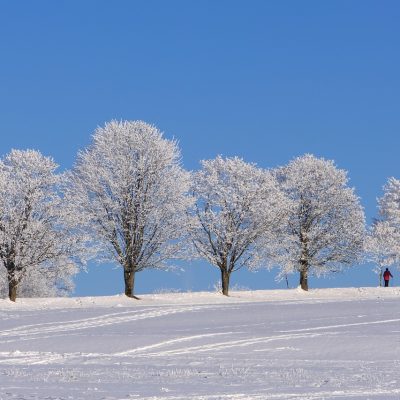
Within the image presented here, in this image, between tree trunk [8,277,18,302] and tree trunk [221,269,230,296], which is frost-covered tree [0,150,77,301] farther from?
tree trunk [221,269,230,296]

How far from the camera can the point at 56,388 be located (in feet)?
47.0

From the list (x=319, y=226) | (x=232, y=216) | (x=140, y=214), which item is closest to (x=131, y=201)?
(x=140, y=214)

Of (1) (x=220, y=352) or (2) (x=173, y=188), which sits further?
(2) (x=173, y=188)

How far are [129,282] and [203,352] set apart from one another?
89.5 feet

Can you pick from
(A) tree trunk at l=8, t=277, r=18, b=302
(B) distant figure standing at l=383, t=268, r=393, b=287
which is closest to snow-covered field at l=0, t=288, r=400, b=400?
(A) tree trunk at l=8, t=277, r=18, b=302

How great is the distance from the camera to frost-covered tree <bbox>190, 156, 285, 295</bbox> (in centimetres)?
5334

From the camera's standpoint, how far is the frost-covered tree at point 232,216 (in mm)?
53344

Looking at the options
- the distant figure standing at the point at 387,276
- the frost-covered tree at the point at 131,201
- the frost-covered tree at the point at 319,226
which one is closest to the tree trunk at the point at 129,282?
the frost-covered tree at the point at 131,201

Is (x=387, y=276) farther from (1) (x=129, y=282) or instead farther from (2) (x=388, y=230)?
(1) (x=129, y=282)

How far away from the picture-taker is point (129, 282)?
48625 mm

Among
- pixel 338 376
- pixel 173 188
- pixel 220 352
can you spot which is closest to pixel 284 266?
pixel 173 188

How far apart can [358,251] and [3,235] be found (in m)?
27.2

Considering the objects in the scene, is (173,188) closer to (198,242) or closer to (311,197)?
(198,242)

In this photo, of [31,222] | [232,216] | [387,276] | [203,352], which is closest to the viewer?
[203,352]
